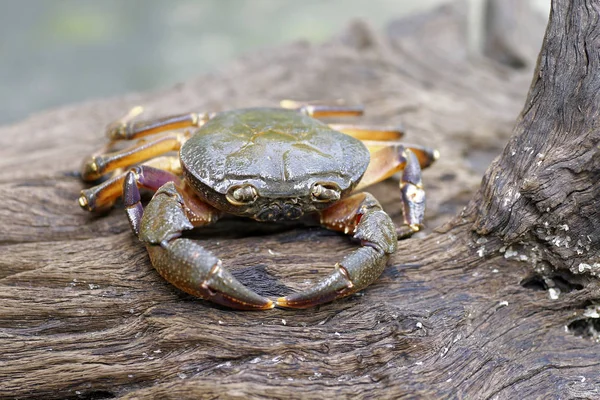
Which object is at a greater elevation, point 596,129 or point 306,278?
point 596,129

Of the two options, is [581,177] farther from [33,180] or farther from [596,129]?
[33,180]

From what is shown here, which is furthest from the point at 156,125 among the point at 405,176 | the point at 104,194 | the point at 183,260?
the point at 405,176

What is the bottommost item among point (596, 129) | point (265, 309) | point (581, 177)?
point (265, 309)

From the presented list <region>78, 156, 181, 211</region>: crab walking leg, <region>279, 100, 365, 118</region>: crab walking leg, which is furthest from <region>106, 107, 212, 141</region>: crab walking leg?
<region>279, 100, 365, 118</region>: crab walking leg

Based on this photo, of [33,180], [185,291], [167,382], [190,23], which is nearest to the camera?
[167,382]

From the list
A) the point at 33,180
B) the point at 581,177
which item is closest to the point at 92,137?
the point at 33,180

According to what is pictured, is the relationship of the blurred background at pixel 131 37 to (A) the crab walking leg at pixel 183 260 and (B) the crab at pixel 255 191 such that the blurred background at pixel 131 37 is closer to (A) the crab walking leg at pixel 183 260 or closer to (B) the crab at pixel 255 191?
(B) the crab at pixel 255 191

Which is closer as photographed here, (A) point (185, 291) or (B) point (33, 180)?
(A) point (185, 291)

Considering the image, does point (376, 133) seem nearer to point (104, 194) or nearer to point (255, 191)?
point (255, 191)
